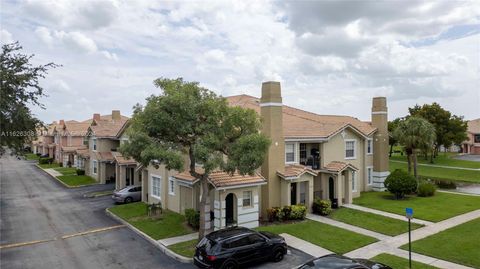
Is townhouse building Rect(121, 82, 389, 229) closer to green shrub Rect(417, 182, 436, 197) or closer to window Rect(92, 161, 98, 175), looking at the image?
green shrub Rect(417, 182, 436, 197)

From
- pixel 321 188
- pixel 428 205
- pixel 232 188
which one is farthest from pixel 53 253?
pixel 428 205

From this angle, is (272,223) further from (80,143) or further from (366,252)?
(80,143)

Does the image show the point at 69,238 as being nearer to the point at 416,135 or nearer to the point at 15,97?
the point at 15,97

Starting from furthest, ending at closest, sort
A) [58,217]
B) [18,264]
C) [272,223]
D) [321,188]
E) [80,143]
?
[80,143] < [321,188] < [58,217] < [272,223] < [18,264]

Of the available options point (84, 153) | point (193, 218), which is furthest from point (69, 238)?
point (84, 153)

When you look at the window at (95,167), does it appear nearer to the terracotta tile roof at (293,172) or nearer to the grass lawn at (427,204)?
the terracotta tile roof at (293,172)

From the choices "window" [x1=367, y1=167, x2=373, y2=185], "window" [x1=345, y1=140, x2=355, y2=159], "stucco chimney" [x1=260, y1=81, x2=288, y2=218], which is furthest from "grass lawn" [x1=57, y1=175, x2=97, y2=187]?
"window" [x1=367, y1=167, x2=373, y2=185]
